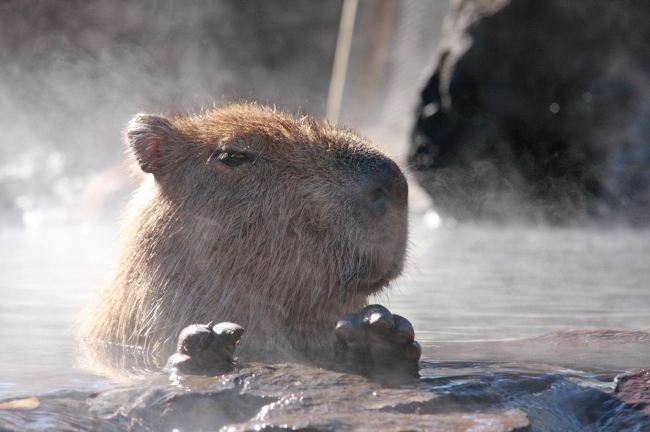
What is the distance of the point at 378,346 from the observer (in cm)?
222

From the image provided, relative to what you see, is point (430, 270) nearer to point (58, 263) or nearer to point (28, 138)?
point (58, 263)

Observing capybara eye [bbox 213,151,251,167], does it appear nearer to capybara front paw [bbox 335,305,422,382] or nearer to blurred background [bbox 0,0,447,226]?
capybara front paw [bbox 335,305,422,382]

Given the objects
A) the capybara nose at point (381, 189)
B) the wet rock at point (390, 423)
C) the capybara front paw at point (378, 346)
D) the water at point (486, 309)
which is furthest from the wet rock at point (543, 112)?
the wet rock at point (390, 423)

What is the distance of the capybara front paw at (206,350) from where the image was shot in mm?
2186

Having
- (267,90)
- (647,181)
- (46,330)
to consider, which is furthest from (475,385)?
(267,90)

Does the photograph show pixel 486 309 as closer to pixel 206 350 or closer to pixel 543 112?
pixel 206 350

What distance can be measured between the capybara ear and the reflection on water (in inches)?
24.6

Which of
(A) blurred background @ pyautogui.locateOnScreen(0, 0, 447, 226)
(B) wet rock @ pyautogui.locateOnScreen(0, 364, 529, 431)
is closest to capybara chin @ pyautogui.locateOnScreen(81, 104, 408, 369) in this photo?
(B) wet rock @ pyautogui.locateOnScreen(0, 364, 529, 431)

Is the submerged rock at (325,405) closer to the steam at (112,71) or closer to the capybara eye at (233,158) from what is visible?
the capybara eye at (233,158)

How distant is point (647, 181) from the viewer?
26.1 feet

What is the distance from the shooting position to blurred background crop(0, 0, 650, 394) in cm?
402

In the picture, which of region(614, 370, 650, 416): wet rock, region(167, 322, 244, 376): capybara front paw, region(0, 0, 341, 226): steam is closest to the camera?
region(614, 370, 650, 416): wet rock

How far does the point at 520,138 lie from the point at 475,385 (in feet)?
23.8

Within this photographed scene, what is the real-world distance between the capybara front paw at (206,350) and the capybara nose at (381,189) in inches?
24.2
